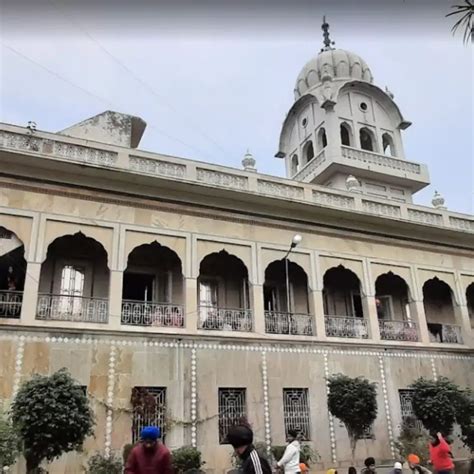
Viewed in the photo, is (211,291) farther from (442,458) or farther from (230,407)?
(442,458)

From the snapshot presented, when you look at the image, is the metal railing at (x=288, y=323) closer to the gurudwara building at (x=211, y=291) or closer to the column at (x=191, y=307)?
the gurudwara building at (x=211, y=291)

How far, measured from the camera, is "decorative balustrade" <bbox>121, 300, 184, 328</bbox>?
1402 cm

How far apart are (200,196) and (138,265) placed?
9.50ft

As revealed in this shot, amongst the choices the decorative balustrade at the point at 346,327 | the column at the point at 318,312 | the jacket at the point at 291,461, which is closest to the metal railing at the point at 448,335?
the decorative balustrade at the point at 346,327

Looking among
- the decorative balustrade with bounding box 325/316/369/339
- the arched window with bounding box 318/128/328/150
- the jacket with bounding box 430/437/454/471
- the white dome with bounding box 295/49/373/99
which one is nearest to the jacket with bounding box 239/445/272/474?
the jacket with bounding box 430/437/454/471

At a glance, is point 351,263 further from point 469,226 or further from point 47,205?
point 47,205

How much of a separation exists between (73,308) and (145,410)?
3533mm

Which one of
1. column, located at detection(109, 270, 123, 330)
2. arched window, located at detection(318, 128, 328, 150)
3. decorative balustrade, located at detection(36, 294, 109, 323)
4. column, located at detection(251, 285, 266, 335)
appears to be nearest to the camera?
column, located at detection(109, 270, 123, 330)

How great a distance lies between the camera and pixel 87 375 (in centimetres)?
1229

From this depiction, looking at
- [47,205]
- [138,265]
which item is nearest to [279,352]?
[138,265]

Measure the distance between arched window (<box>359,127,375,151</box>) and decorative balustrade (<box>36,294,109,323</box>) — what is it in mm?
16597

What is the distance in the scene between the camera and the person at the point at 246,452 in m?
4.03

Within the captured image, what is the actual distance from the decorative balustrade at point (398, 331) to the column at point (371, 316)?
26.4 inches

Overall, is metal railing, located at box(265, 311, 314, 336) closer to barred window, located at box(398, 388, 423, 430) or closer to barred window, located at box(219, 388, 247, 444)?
barred window, located at box(219, 388, 247, 444)
